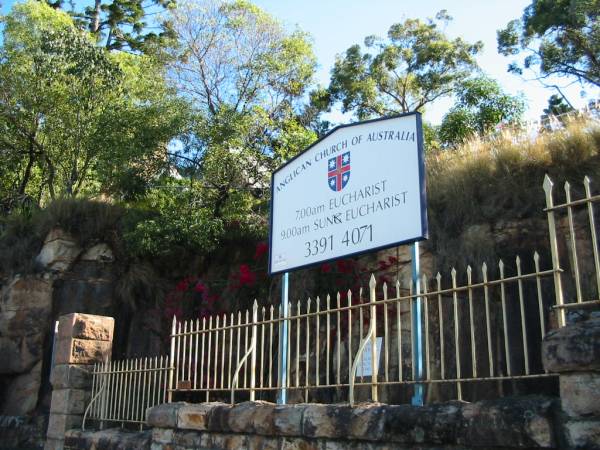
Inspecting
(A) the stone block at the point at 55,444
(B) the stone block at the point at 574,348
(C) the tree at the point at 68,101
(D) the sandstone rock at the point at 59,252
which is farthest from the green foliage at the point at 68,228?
(B) the stone block at the point at 574,348

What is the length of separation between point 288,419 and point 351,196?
237 cm

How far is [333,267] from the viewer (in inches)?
392

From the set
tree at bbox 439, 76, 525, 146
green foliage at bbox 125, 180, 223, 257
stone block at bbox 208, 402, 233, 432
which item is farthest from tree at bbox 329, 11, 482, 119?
stone block at bbox 208, 402, 233, 432

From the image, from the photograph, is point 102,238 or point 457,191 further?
point 102,238

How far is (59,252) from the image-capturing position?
12938 mm

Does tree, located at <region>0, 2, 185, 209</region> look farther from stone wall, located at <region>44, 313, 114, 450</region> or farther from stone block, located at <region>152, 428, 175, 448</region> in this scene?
stone block, located at <region>152, 428, 175, 448</region>

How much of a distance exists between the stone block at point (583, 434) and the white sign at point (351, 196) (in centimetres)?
247

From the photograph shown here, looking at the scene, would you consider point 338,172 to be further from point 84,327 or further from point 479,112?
point 479,112

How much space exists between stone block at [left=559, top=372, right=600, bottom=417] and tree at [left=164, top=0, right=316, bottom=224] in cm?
875

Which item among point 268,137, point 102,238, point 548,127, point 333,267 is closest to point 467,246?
point 333,267

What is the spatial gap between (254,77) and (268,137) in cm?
294

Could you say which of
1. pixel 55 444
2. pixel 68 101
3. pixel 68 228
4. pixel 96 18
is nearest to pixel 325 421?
pixel 55 444

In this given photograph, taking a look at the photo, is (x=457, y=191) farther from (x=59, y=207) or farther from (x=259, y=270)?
(x=59, y=207)

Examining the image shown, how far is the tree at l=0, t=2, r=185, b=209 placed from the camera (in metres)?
13.3
